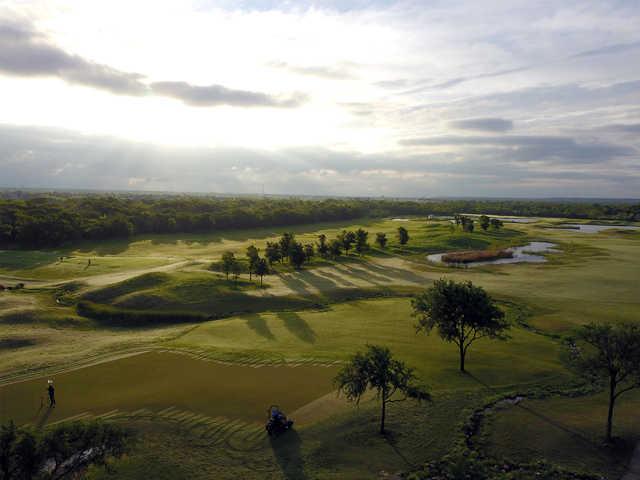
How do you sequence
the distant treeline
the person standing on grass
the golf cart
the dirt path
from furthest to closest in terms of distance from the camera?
the distant treeline, the person standing on grass, the golf cart, the dirt path

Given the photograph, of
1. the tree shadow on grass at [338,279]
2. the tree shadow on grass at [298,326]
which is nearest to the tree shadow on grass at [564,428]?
the tree shadow on grass at [298,326]

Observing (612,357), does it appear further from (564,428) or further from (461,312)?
(461,312)

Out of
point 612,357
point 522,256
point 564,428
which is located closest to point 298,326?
point 564,428

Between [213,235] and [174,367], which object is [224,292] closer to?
[174,367]

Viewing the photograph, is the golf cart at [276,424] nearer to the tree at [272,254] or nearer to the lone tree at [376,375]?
the lone tree at [376,375]

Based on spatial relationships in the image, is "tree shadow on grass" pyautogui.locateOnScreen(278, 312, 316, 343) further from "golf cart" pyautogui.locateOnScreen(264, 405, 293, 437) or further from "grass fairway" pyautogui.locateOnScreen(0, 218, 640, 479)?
"golf cart" pyautogui.locateOnScreen(264, 405, 293, 437)

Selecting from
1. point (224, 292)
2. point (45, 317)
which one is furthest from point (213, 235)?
point (45, 317)

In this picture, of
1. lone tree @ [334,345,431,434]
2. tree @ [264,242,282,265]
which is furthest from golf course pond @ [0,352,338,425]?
tree @ [264,242,282,265]
